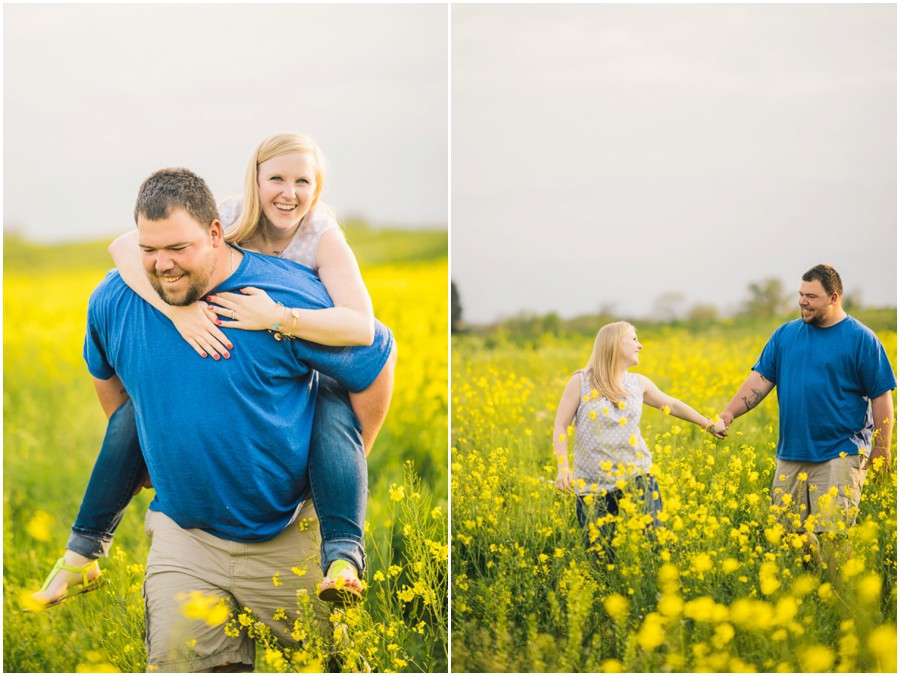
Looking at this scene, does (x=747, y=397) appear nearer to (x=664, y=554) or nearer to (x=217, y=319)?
(x=664, y=554)

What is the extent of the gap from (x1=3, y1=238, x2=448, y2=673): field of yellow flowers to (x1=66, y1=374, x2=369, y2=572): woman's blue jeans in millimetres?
349

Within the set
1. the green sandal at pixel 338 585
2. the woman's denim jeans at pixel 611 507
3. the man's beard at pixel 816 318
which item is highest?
the man's beard at pixel 816 318

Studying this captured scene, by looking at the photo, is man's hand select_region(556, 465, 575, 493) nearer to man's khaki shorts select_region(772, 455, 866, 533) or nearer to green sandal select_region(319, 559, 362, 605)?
man's khaki shorts select_region(772, 455, 866, 533)

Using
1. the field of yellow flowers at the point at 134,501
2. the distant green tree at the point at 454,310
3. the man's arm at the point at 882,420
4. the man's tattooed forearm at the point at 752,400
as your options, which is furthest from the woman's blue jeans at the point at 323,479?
the man's arm at the point at 882,420

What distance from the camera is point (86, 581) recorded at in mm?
3498

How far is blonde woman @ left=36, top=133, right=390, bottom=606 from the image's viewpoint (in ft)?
10.1

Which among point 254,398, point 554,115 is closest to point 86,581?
point 254,398

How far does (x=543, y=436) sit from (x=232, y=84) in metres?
2.03

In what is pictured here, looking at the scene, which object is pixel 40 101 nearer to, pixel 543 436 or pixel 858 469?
pixel 543 436

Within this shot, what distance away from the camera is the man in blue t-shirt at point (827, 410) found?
3.55 meters

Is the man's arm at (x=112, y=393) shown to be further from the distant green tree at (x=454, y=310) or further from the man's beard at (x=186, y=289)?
the distant green tree at (x=454, y=310)

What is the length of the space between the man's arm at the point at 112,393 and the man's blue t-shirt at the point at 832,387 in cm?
254

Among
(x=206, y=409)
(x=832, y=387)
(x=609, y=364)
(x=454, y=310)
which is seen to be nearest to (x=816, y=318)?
(x=832, y=387)

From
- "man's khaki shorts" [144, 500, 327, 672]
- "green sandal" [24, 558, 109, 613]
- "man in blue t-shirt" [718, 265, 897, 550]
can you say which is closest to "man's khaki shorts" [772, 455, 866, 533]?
"man in blue t-shirt" [718, 265, 897, 550]
